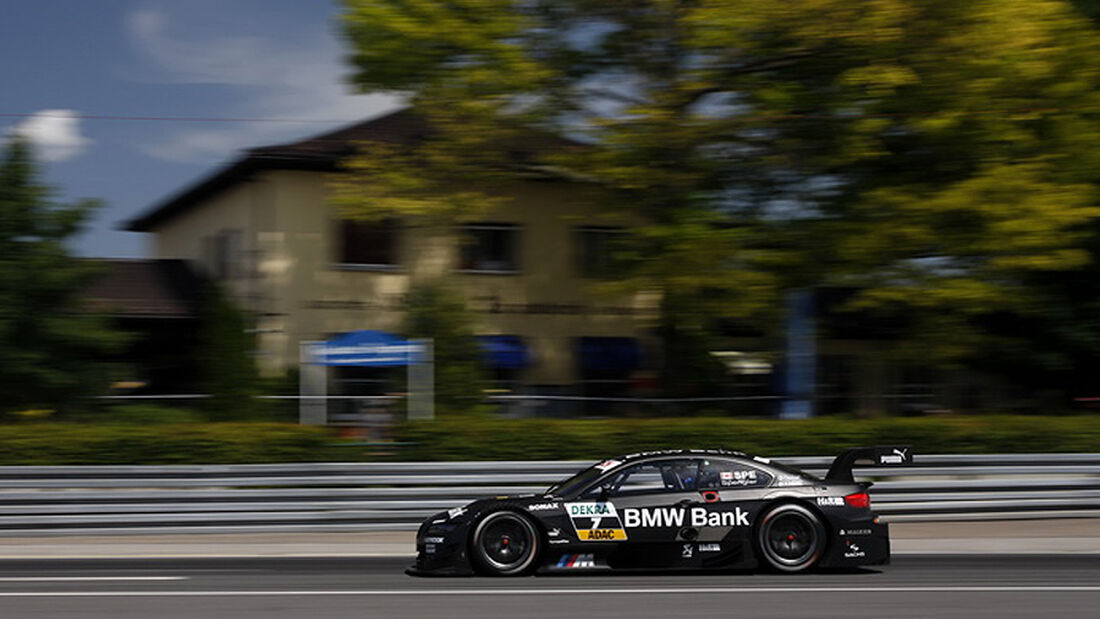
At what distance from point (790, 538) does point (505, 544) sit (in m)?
2.56

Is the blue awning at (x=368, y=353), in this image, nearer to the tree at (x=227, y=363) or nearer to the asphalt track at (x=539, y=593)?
the tree at (x=227, y=363)

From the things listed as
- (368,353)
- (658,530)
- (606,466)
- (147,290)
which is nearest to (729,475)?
(658,530)

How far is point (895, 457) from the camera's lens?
492 inches

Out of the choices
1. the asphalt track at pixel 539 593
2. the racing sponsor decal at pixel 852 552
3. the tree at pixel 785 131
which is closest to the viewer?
the asphalt track at pixel 539 593

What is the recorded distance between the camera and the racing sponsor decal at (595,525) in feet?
39.1

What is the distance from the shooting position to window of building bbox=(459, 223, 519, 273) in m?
30.2

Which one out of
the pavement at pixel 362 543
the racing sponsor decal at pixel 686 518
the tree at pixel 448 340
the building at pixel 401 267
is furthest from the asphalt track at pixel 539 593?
the building at pixel 401 267

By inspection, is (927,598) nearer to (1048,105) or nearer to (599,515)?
(599,515)

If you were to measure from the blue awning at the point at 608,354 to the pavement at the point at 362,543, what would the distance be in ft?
47.8

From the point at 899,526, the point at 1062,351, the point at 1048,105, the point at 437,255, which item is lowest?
the point at 899,526

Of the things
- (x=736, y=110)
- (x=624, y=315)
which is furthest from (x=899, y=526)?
(x=624, y=315)

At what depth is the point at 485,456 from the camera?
17.1 meters

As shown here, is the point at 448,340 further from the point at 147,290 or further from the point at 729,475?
the point at 729,475

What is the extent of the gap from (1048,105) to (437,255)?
1305cm
